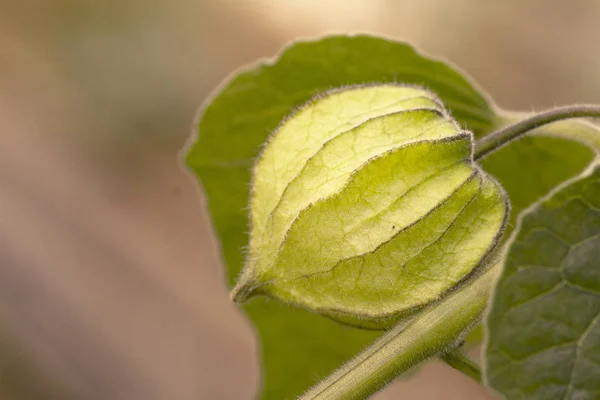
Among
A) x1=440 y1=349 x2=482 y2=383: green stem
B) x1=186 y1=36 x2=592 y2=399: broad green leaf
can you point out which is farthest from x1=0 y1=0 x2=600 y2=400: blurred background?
x1=440 y1=349 x2=482 y2=383: green stem

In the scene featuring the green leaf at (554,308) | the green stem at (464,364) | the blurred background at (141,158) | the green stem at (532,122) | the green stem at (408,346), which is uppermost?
the green stem at (532,122)

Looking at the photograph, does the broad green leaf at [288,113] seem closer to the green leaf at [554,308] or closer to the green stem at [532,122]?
the green stem at [532,122]

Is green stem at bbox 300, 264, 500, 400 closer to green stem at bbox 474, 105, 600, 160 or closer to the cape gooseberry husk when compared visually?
the cape gooseberry husk

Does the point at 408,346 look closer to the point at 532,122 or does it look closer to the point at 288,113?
the point at 532,122

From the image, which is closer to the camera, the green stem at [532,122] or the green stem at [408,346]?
the green stem at [408,346]

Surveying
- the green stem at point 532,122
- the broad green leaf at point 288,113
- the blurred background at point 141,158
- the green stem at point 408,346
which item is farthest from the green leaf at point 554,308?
the blurred background at point 141,158

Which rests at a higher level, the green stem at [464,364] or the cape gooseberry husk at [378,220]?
the cape gooseberry husk at [378,220]

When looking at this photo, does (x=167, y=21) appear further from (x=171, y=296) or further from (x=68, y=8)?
(x=171, y=296)
